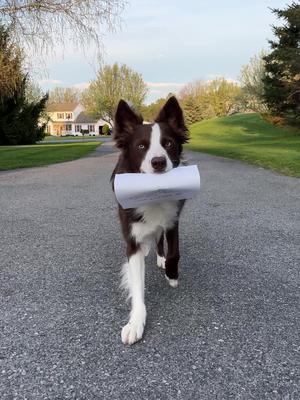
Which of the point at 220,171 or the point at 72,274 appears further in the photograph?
the point at 220,171

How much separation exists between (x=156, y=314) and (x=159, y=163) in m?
1.24

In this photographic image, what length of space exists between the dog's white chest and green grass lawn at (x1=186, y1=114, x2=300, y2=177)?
10.7 m

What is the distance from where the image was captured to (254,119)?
5409cm

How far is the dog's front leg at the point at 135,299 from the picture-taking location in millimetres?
3291

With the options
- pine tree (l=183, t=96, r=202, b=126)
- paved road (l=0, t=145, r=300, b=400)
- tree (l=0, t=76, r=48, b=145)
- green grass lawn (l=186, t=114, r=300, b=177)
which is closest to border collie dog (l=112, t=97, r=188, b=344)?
paved road (l=0, t=145, r=300, b=400)

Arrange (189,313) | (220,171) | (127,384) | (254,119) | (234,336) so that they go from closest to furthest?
1. (127,384)
2. (234,336)
3. (189,313)
4. (220,171)
5. (254,119)

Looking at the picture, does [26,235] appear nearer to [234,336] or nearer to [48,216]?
[48,216]

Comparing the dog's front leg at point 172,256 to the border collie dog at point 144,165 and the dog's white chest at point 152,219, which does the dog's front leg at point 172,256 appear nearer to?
the border collie dog at point 144,165

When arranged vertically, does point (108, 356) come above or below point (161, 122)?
below

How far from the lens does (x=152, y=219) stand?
3873 millimetres

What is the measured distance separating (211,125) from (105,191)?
45.7 meters

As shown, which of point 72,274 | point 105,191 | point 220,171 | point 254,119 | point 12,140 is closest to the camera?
point 72,274

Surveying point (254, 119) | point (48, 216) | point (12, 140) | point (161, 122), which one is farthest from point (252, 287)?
point (254, 119)

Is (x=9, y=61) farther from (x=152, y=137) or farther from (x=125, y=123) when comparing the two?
(x=152, y=137)
